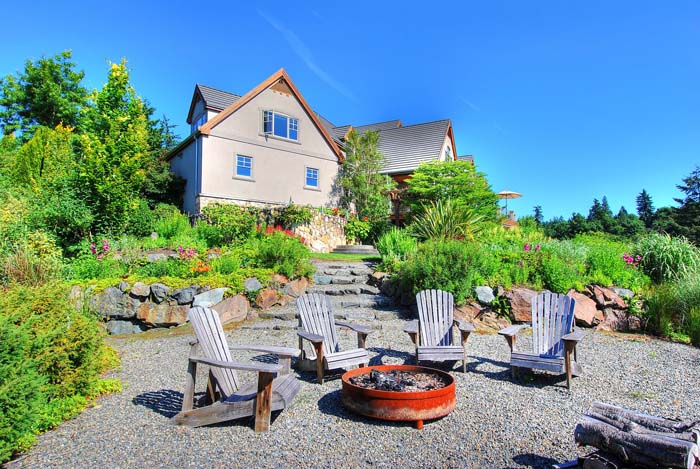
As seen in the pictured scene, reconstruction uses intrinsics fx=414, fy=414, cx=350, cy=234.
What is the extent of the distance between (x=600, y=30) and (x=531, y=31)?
1.23m

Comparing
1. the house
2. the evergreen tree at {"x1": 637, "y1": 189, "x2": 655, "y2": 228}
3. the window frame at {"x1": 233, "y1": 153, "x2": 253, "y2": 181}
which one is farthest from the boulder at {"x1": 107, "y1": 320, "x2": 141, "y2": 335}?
the evergreen tree at {"x1": 637, "y1": 189, "x2": 655, "y2": 228}

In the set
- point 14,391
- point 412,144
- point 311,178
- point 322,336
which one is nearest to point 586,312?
point 322,336

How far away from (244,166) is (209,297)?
11526 mm

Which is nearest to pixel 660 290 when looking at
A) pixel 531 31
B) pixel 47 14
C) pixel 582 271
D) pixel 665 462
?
pixel 582 271

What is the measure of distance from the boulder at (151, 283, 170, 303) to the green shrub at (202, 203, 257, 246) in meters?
4.58

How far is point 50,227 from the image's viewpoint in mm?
9875

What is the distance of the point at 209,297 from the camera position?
737 cm

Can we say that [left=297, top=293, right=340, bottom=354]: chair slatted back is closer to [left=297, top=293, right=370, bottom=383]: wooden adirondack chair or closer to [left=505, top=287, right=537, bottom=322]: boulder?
[left=297, top=293, right=370, bottom=383]: wooden adirondack chair

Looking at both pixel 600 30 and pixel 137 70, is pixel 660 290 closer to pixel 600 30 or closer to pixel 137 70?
pixel 600 30

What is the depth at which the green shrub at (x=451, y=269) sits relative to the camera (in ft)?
24.4

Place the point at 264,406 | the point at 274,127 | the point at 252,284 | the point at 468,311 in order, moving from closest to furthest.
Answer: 1. the point at 264,406
2. the point at 468,311
3. the point at 252,284
4. the point at 274,127

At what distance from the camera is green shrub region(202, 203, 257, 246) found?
12633 millimetres

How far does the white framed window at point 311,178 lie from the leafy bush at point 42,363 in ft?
52.2

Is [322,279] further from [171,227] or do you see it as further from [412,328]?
[171,227]
